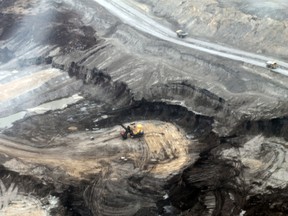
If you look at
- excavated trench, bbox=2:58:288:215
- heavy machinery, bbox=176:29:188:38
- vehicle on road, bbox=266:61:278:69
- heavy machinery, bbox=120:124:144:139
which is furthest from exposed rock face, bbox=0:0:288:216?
heavy machinery, bbox=176:29:188:38

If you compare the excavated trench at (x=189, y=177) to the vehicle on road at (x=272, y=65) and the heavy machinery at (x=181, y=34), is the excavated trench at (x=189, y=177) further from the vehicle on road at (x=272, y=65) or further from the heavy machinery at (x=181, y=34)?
the heavy machinery at (x=181, y=34)

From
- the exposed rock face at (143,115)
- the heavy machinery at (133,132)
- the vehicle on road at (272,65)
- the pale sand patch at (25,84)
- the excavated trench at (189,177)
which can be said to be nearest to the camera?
the excavated trench at (189,177)

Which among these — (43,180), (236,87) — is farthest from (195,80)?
(43,180)

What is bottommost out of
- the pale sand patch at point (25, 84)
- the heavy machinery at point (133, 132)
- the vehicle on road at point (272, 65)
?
the pale sand patch at point (25, 84)

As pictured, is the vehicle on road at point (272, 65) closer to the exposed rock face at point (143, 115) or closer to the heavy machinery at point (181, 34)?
the exposed rock face at point (143, 115)

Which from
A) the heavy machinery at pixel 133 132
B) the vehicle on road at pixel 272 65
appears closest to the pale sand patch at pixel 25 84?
the heavy machinery at pixel 133 132

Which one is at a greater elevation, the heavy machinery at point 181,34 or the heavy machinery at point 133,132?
the heavy machinery at point 181,34

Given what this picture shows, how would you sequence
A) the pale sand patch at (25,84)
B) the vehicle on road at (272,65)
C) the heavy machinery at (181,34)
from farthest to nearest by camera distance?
the heavy machinery at (181,34)
the pale sand patch at (25,84)
the vehicle on road at (272,65)

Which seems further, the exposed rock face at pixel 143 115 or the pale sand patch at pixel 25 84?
the pale sand patch at pixel 25 84

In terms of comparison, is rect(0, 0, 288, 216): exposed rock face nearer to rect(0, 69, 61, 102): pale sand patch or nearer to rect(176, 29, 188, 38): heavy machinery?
rect(0, 69, 61, 102): pale sand patch
